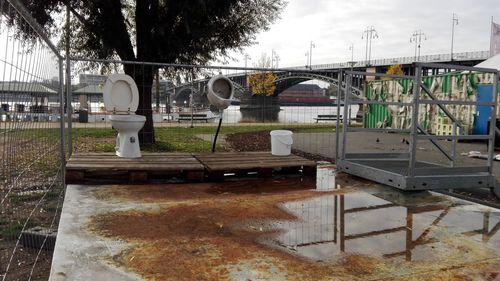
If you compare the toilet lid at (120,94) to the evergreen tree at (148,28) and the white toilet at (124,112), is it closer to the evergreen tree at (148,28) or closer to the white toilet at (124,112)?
the white toilet at (124,112)

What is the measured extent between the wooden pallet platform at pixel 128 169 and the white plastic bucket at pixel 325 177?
164 centimetres

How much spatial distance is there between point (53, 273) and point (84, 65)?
945cm

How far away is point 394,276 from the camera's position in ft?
9.34

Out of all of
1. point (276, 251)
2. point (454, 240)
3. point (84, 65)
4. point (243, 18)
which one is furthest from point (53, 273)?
point (243, 18)

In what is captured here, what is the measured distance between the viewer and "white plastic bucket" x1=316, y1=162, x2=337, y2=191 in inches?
221

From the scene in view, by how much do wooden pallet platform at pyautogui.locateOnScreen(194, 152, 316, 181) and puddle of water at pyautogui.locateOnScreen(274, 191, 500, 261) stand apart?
1.19 meters

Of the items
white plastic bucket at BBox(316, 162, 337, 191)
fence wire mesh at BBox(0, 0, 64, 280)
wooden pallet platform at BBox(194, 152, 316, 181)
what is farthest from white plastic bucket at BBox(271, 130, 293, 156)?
fence wire mesh at BBox(0, 0, 64, 280)

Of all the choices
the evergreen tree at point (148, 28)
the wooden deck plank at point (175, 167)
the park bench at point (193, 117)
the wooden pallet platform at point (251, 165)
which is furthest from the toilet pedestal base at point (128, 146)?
the park bench at point (193, 117)

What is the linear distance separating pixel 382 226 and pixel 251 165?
7.79ft

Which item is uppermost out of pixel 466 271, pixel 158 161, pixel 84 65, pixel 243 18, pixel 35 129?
pixel 243 18

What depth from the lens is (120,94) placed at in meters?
6.41

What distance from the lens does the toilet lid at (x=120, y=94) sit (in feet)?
20.4

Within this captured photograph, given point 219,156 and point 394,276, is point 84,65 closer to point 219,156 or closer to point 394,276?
point 219,156

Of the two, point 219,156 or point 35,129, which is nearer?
point 35,129
